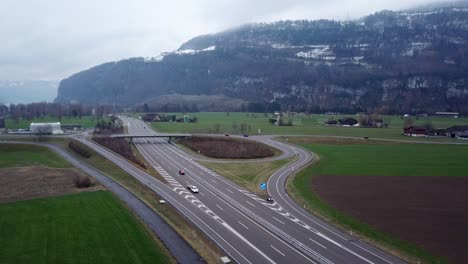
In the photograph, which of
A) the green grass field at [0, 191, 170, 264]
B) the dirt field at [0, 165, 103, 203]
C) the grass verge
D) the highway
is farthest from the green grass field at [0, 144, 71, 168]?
the green grass field at [0, 191, 170, 264]

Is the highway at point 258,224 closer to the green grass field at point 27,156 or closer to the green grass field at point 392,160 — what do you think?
the green grass field at point 392,160

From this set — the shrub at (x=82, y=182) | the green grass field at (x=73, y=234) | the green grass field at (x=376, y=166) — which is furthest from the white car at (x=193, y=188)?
the shrub at (x=82, y=182)

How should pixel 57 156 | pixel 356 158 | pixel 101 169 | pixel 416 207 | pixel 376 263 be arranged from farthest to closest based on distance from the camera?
pixel 57 156 < pixel 356 158 < pixel 101 169 < pixel 416 207 < pixel 376 263

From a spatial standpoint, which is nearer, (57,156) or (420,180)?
(420,180)

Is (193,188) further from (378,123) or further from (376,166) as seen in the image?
(378,123)

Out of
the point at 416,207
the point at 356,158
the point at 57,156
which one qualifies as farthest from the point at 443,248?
the point at 57,156

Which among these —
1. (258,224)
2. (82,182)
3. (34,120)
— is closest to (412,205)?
(258,224)

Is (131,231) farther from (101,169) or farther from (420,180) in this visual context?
(420,180)
